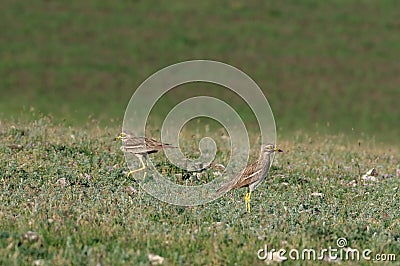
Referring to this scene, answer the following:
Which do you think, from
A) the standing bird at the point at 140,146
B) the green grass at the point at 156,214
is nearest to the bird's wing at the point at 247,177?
the green grass at the point at 156,214

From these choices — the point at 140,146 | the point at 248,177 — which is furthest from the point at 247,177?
the point at 140,146

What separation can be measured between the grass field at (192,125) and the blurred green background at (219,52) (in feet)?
0.41

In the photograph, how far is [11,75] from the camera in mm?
43875

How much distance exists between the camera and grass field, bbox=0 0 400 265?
9.00 meters

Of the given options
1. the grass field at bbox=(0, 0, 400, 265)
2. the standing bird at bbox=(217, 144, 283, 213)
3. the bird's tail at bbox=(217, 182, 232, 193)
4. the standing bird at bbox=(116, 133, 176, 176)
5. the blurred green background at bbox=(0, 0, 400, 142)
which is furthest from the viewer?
the blurred green background at bbox=(0, 0, 400, 142)

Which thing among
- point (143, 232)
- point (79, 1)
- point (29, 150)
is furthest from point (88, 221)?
point (79, 1)

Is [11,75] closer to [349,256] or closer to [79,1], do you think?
[79,1]

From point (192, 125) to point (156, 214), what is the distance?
20896 millimetres

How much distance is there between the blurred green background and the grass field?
126mm

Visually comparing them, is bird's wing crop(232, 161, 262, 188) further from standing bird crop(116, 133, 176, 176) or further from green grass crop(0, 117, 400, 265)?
standing bird crop(116, 133, 176, 176)

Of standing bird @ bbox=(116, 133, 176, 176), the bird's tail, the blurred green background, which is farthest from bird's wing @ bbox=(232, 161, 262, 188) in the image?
the blurred green background

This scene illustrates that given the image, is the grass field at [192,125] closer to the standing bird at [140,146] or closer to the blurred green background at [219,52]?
the blurred green background at [219,52]

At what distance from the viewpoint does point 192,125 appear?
30.9 metres

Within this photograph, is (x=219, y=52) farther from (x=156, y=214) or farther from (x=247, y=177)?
(x=156, y=214)
